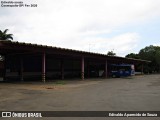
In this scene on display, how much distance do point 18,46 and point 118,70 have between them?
29555 mm

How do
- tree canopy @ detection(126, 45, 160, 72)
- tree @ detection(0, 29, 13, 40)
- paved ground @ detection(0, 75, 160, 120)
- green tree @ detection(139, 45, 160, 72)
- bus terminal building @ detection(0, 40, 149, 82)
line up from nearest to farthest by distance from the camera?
paved ground @ detection(0, 75, 160, 120) → bus terminal building @ detection(0, 40, 149, 82) → tree @ detection(0, 29, 13, 40) → tree canopy @ detection(126, 45, 160, 72) → green tree @ detection(139, 45, 160, 72)

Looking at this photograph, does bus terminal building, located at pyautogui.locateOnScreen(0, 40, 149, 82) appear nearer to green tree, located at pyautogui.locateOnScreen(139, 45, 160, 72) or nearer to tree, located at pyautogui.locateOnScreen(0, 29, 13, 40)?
tree, located at pyautogui.locateOnScreen(0, 29, 13, 40)

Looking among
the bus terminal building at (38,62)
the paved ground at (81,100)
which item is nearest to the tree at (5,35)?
Result: the bus terminal building at (38,62)

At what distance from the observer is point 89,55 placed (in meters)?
45.5

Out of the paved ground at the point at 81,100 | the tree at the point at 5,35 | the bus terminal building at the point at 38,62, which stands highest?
the tree at the point at 5,35

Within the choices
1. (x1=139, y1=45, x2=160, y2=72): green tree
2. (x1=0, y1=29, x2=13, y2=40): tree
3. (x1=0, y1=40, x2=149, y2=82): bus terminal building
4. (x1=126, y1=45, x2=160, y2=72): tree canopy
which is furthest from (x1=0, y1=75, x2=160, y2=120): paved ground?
(x1=139, y1=45, x2=160, y2=72): green tree

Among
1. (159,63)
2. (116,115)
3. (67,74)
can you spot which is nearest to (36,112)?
(116,115)

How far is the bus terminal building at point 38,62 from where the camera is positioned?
3410 cm

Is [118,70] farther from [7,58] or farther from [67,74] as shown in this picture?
[7,58]

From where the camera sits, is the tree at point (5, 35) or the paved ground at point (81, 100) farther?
the tree at point (5, 35)

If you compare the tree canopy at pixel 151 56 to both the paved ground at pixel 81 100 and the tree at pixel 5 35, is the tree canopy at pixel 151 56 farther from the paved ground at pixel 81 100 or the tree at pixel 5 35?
the paved ground at pixel 81 100

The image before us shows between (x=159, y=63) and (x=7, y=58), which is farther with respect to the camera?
(x=159, y=63)

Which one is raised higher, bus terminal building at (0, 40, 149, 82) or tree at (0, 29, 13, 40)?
tree at (0, 29, 13, 40)

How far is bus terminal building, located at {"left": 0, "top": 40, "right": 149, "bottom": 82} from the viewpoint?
3410 cm
